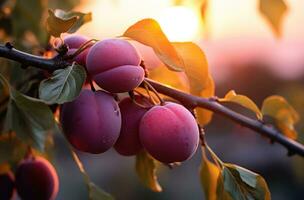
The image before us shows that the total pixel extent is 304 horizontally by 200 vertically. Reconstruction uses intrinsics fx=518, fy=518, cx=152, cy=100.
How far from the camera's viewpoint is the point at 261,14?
3.26 feet

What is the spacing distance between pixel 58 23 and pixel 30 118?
0.13 metres

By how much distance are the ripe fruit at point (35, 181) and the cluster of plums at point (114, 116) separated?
0.88 ft

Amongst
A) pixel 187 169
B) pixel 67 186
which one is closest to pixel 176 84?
pixel 67 186

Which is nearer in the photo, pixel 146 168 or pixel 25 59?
pixel 25 59

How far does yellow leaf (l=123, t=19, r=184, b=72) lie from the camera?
630 mm

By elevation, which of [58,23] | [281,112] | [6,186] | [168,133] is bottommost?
[6,186]

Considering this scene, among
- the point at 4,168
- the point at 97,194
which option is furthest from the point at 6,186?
the point at 97,194

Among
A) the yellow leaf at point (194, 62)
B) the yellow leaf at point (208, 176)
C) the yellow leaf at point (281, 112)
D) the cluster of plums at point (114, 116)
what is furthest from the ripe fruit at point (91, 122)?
the yellow leaf at point (281, 112)

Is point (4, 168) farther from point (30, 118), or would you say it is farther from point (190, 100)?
point (190, 100)

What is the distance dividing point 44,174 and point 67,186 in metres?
5.51

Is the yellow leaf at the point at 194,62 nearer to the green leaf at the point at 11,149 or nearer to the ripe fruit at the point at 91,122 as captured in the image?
the ripe fruit at the point at 91,122

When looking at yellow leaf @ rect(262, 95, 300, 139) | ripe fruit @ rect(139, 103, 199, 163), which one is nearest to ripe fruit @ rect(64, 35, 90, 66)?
ripe fruit @ rect(139, 103, 199, 163)

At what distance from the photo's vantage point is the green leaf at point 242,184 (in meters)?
0.67

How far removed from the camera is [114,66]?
24.3 inches
